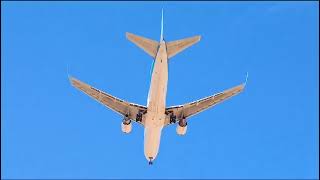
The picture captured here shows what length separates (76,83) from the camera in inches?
3093

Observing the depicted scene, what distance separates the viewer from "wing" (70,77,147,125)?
78625 mm

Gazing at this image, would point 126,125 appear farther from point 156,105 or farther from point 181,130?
point 156,105

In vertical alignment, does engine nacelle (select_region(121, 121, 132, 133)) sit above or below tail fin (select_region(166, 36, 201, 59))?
below

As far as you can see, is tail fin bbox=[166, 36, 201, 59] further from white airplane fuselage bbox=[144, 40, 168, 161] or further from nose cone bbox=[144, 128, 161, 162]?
nose cone bbox=[144, 128, 161, 162]

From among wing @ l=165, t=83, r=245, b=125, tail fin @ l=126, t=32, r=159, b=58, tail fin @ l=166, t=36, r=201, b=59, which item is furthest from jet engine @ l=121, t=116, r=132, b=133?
tail fin @ l=166, t=36, r=201, b=59

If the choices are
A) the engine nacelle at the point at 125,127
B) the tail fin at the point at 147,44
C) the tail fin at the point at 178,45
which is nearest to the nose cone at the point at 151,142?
the engine nacelle at the point at 125,127

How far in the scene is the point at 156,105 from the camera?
72.2 meters

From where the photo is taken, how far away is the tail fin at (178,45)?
68.4 m

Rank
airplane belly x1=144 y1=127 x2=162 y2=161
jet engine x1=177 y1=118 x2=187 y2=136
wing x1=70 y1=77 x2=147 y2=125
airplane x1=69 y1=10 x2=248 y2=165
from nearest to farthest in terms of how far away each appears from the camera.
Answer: airplane x1=69 y1=10 x2=248 y2=165 → airplane belly x1=144 y1=127 x2=162 y2=161 → wing x1=70 y1=77 x2=147 y2=125 → jet engine x1=177 y1=118 x2=187 y2=136

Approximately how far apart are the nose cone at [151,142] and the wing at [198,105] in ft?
11.4

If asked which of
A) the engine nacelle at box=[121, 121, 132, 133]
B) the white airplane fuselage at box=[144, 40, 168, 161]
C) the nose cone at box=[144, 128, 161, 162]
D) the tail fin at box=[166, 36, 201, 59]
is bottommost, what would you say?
the nose cone at box=[144, 128, 161, 162]

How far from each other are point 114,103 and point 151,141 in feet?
23.3

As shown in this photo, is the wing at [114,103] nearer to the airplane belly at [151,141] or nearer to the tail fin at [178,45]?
the airplane belly at [151,141]

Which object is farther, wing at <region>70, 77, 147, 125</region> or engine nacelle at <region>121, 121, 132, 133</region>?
engine nacelle at <region>121, 121, 132, 133</region>
